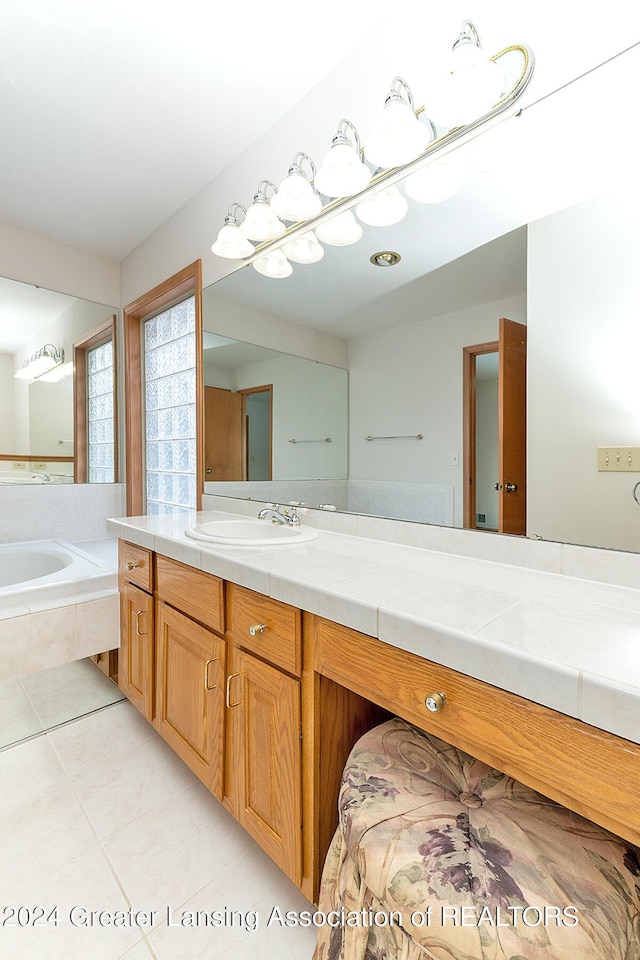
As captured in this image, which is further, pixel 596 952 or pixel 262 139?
pixel 262 139

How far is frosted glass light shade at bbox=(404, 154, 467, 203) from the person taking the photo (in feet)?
4.18

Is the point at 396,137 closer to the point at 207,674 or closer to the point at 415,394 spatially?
the point at 415,394

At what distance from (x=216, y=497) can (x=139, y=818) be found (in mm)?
1279

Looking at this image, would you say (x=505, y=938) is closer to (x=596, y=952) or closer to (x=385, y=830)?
(x=596, y=952)

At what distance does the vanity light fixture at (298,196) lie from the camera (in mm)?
1626

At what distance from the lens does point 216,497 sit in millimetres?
2230

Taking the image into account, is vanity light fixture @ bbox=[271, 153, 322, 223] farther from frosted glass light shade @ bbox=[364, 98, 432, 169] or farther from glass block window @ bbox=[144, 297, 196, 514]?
glass block window @ bbox=[144, 297, 196, 514]

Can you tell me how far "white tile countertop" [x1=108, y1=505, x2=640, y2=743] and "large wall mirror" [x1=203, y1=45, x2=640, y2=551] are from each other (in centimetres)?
17

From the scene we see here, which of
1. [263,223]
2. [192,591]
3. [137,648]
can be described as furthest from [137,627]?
[263,223]

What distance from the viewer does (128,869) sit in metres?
1.23

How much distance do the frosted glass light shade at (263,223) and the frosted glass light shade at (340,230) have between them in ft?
0.72

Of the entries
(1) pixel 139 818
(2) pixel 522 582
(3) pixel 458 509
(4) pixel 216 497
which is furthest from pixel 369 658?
(4) pixel 216 497

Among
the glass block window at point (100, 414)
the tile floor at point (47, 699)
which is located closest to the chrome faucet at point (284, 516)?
the tile floor at point (47, 699)

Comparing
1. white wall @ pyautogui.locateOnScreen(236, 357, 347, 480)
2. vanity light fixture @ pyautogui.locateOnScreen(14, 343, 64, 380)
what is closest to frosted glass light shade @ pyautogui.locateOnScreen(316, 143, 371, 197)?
white wall @ pyautogui.locateOnScreen(236, 357, 347, 480)
